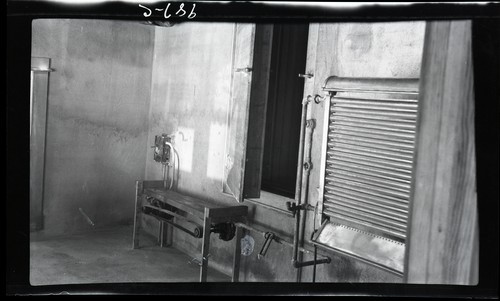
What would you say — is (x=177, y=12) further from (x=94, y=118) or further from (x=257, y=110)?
(x=94, y=118)

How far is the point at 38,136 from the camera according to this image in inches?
279

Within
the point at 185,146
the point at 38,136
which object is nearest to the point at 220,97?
the point at 185,146

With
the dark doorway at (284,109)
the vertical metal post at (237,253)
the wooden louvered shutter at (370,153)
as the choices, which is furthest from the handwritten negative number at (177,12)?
the vertical metal post at (237,253)

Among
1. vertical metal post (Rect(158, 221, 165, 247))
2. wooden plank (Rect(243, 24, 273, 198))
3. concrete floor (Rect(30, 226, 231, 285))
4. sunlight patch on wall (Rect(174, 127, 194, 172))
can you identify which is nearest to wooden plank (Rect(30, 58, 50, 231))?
concrete floor (Rect(30, 226, 231, 285))

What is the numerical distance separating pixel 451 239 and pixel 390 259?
1.75 metres

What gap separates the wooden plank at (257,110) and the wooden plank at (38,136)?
3.97m

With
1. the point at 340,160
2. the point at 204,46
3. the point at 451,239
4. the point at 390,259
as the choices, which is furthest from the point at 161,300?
the point at 204,46

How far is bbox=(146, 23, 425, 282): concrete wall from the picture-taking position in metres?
4.10

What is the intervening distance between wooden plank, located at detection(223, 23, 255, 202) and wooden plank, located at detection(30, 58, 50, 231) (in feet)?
11.9

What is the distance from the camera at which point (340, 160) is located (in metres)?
4.33

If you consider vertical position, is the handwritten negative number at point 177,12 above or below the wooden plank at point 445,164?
above

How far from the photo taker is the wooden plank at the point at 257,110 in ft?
15.3

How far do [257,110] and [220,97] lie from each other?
1457mm

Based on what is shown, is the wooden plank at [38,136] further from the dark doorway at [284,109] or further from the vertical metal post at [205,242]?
the dark doorway at [284,109]
